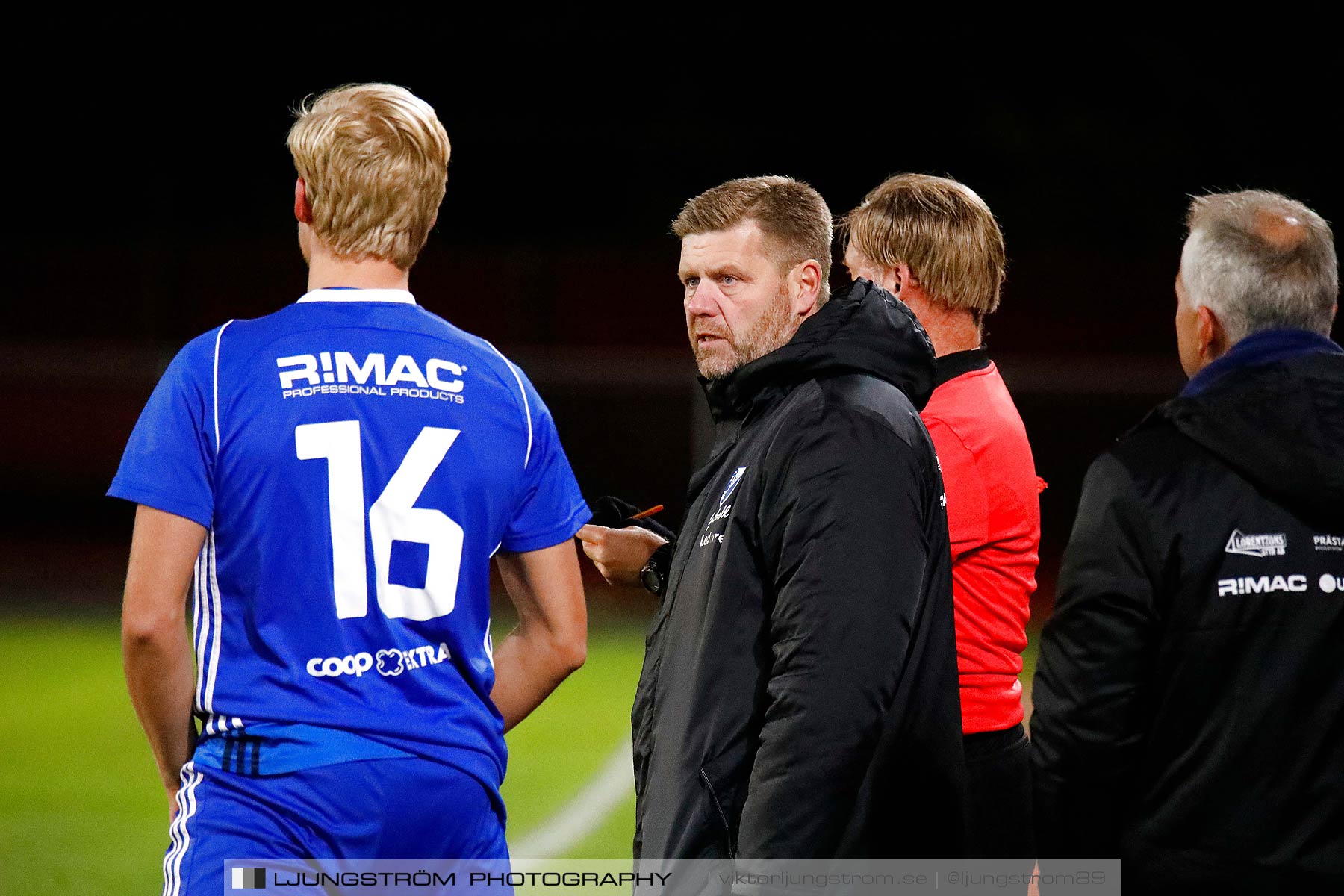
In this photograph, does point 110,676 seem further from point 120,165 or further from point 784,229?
point 120,165

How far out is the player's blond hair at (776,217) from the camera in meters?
3.06

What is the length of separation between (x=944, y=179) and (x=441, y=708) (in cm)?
206

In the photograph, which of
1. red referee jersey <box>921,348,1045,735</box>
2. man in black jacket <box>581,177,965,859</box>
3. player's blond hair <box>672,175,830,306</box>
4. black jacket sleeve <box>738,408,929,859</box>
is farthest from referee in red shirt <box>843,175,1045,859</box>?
black jacket sleeve <box>738,408,929,859</box>

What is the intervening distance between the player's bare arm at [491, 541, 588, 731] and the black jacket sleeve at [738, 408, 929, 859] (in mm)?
375

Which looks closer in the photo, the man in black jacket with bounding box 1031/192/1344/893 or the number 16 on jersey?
the number 16 on jersey

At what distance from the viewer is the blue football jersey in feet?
7.47

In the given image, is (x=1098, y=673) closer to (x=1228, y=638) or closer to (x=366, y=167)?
(x=1228, y=638)

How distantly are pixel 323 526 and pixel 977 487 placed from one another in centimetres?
159

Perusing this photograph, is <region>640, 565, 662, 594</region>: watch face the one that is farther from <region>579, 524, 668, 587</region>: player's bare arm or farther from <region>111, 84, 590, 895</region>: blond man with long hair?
<region>111, 84, 590, 895</region>: blond man with long hair

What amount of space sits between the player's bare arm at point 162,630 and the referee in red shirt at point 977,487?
161 centimetres

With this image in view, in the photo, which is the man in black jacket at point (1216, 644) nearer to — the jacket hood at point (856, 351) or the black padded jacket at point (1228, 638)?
the black padded jacket at point (1228, 638)

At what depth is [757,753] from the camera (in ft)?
8.18

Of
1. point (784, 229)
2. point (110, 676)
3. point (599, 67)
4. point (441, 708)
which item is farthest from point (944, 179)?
point (599, 67)

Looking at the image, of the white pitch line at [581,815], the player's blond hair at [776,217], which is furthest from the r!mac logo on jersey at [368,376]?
the white pitch line at [581,815]
